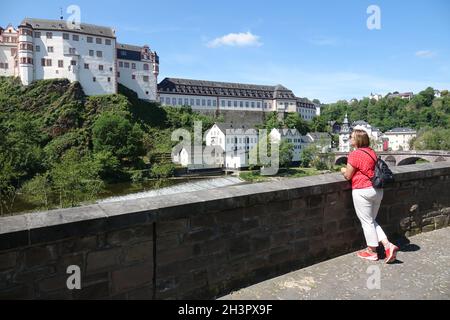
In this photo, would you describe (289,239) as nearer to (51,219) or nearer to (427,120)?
(51,219)

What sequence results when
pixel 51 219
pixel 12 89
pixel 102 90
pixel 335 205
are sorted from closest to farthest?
pixel 51 219, pixel 335 205, pixel 12 89, pixel 102 90

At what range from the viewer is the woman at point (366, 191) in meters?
4.62

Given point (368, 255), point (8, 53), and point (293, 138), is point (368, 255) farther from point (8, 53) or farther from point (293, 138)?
point (293, 138)

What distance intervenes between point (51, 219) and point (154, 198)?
1.02 m

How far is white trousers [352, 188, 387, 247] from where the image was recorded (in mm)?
4637

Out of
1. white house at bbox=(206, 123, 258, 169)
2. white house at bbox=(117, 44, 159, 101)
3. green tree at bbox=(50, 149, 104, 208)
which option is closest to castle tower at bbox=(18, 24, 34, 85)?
white house at bbox=(117, 44, 159, 101)

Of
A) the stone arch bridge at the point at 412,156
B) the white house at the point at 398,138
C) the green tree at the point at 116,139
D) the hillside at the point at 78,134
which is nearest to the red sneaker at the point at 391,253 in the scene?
the hillside at the point at 78,134

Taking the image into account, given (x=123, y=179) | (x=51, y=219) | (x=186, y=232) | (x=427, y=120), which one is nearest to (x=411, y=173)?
(x=186, y=232)

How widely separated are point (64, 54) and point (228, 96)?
1674 inches

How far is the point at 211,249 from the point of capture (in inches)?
150

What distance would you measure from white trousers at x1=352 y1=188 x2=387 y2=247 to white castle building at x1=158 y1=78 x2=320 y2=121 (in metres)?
86.8

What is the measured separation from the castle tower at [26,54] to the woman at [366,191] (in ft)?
246

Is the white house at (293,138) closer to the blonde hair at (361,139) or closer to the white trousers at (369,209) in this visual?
the blonde hair at (361,139)
